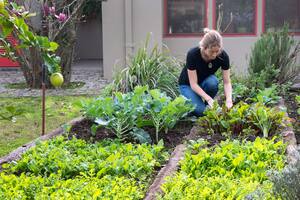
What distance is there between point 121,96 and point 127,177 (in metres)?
1.55

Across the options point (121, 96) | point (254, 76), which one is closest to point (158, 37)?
point (254, 76)

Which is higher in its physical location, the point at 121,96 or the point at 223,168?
the point at 121,96

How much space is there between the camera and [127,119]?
199 inches

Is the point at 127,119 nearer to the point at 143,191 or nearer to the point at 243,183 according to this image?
the point at 143,191

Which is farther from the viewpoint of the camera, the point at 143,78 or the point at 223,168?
the point at 143,78

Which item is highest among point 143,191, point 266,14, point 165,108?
point 266,14

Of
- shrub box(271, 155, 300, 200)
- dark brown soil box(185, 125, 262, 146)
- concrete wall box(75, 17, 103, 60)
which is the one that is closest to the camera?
shrub box(271, 155, 300, 200)

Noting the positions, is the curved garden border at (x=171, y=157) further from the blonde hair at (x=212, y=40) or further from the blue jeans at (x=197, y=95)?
the blonde hair at (x=212, y=40)

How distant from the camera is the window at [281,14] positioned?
11641 millimetres

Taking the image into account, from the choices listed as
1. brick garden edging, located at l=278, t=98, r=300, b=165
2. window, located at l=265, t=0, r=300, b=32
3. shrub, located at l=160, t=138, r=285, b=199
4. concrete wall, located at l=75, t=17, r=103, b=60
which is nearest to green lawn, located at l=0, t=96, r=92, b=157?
shrub, located at l=160, t=138, r=285, b=199

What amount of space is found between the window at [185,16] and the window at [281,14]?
1434mm

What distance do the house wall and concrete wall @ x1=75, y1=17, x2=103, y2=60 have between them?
6094mm

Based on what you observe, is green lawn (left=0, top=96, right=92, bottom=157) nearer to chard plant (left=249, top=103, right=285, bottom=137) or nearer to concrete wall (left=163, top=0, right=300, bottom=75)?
chard plant (left=249, top=103, right=285, bottom=137)

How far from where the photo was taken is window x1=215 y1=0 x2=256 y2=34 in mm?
11727
